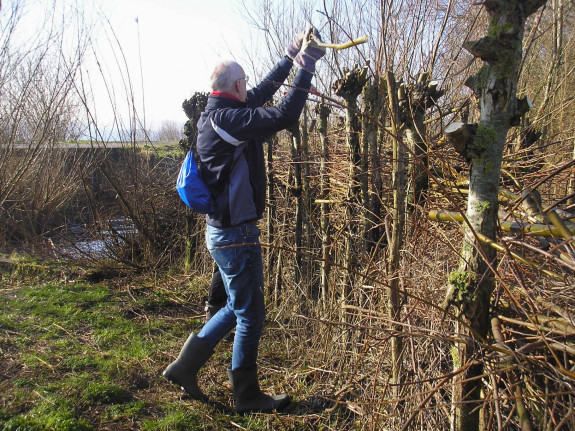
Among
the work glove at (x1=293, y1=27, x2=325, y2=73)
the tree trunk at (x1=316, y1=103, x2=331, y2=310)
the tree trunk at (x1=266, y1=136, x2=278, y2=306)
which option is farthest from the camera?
the tree trunk at (x1=266, y1=136, x2=278, y2=306)

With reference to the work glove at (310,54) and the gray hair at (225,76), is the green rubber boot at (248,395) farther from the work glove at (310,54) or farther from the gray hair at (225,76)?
the work glove at (310,54)

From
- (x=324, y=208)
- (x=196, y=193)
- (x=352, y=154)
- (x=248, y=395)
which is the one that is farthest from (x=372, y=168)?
(x=248, y=395)

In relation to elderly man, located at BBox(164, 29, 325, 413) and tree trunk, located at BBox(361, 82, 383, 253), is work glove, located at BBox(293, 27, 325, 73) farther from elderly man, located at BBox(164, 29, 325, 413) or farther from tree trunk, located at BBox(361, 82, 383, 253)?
tree trunk, located at BBox(361, 82, 383, 253)

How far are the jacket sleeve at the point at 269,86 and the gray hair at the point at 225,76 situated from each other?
0.43 metres

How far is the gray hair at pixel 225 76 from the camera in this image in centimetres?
303

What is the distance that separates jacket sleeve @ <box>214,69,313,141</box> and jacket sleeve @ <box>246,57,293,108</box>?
26.1 inches

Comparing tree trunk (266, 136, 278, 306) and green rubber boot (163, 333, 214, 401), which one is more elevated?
tree trunk (266, 136, 278, 306)

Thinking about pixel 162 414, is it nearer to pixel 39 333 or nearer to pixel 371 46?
pixel 39 333

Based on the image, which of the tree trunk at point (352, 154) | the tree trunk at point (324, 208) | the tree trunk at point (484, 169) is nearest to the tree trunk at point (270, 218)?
the tree trunk at point (324, 208)

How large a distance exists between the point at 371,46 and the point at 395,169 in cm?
210

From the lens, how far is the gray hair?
119 inches

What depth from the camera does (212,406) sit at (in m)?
3.15

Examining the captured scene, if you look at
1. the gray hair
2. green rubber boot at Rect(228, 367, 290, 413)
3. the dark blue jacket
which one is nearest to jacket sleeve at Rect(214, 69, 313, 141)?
the dark blue jacket

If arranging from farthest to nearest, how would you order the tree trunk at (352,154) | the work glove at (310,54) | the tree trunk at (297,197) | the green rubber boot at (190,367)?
the tree trunk at (297,197) → the tree trunk at (352,154) → the green rubber boot at (190,367) → the work glove at (310,54)
